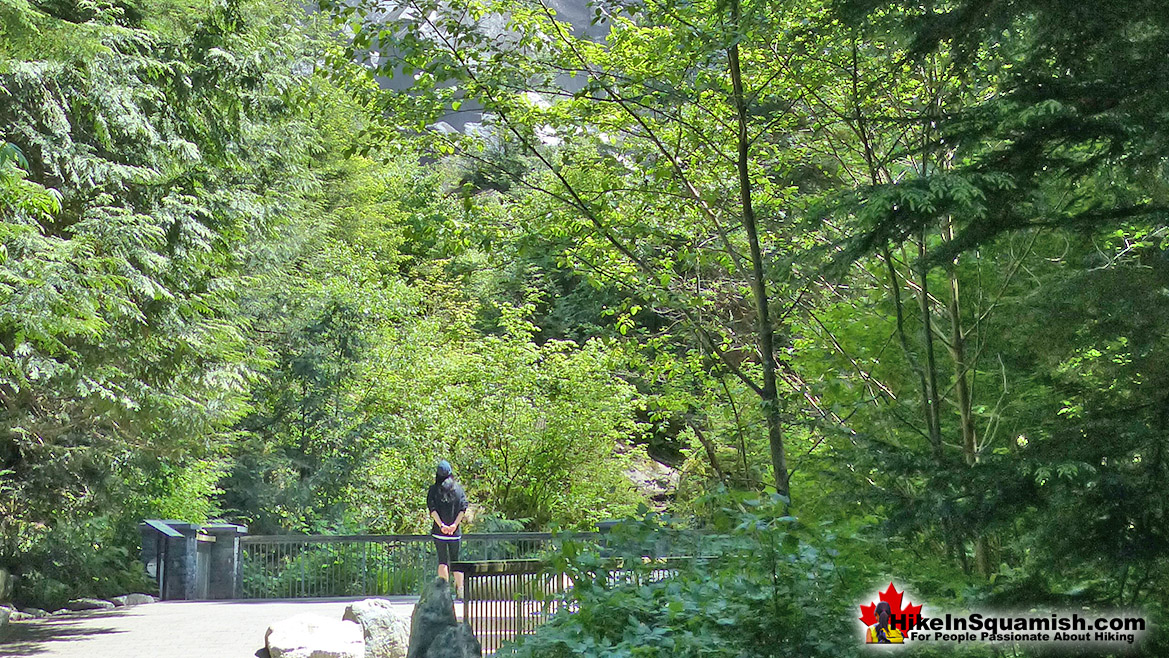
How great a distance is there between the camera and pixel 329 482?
839 inches

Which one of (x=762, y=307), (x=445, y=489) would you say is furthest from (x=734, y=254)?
(x=445, y=489)

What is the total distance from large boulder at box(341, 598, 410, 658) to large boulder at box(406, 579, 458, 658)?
150 inches

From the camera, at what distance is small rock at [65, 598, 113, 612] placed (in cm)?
1511

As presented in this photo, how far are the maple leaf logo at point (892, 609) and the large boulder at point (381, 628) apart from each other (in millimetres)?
7377

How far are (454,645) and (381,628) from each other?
5.22 m

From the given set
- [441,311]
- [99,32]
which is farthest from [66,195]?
[441,311]

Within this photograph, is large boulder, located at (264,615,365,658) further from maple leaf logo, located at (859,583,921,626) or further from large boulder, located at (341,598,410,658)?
maple leaf logo, located at (859,583,921,626)

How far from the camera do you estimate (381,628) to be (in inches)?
A: 434

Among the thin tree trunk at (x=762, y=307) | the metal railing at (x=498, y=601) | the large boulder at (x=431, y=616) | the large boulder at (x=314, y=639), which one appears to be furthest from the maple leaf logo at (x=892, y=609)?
the large boulder at (x=314, y=639)

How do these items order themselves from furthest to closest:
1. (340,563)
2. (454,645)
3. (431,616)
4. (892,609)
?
(340,563)
(431,616)
(454,645)
(892,609)

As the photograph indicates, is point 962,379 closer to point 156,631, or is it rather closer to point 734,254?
point 734,254

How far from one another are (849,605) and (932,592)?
369mm

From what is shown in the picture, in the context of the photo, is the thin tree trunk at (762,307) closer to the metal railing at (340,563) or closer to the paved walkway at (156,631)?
the paved walkway at (156,631)

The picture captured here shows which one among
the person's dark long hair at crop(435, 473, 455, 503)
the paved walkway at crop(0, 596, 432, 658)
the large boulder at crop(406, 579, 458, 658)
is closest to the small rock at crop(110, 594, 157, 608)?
the paved walkway at crop(0, 596, 432, 658)
